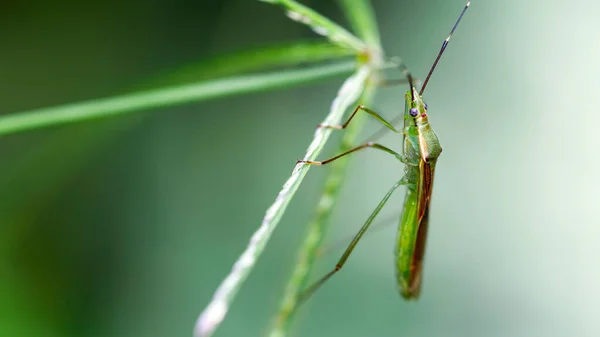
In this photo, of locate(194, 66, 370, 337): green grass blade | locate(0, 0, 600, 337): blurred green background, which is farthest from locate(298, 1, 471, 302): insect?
locate(0, 0, 600, 337): blurred green background

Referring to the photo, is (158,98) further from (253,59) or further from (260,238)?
(260,238)

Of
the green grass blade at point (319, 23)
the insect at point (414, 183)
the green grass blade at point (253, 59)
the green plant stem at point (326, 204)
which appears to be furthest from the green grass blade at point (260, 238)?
the insect at point (414, 183)

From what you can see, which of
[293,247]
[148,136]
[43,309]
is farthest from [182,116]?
[43,309]

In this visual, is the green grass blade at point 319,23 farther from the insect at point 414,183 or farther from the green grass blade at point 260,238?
the insect at point 414,183

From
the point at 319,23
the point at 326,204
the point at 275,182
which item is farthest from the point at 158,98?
the point at 275,182

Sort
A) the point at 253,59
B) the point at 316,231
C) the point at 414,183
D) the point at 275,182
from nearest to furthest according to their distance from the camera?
the point at 316,231 → the point at 253,59 → the point at 414,183 → the point at 275,182

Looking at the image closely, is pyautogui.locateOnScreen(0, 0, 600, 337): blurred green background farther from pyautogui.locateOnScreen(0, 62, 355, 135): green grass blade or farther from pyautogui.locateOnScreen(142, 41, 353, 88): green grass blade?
pyautogui.locateOnScreen(0, 62, 355, 135): green grass blade

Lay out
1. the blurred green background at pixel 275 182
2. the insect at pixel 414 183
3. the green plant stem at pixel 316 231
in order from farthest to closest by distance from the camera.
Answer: the blurred green background at pixel 275 182, the insect at pixel 414 183, the green plant stem at pixel 316 231

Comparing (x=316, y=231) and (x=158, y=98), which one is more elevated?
(x=158, y=98)
